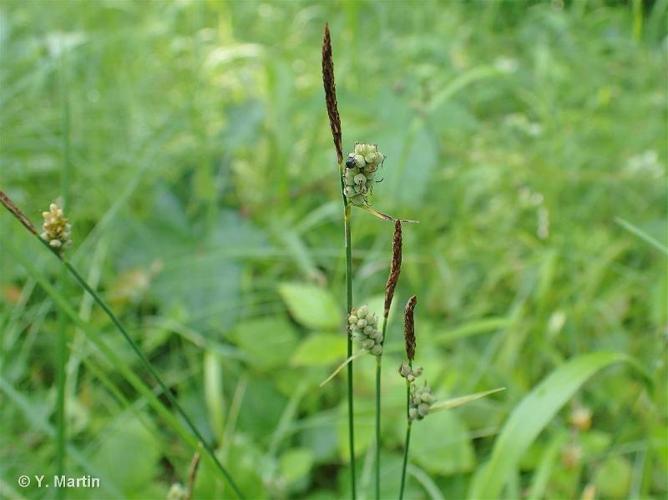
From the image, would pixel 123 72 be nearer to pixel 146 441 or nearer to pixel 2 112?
pixel 2 112

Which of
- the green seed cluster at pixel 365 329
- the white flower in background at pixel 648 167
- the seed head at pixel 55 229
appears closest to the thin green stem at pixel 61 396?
the seed head at pixel 55 229

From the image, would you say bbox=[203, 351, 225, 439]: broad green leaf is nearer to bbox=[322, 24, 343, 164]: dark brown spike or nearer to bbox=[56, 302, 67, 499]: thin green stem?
bbox=[56, 302, 67, 499]: thin green stem

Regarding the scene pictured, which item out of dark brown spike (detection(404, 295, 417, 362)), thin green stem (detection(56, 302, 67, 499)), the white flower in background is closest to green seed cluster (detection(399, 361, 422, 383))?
dark brown spike (detection(404, 295, 417, 362))

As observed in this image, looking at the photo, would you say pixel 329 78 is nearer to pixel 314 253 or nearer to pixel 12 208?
pixel 12 208

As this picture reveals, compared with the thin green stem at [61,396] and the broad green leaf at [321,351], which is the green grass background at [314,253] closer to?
the broad green leaf at [321,351]

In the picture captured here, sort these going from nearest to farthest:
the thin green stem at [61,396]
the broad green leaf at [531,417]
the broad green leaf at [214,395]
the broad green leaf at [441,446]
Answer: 1. the thin green stem at [61,396]
2. the broad green leaf at [531,417]
3. the broad green leaf at [441,446]
4. the broad green leaf at [214,395]

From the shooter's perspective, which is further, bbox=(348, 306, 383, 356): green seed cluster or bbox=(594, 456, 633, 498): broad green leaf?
bbox=(594, 456, 633, 498): broad green leaf
